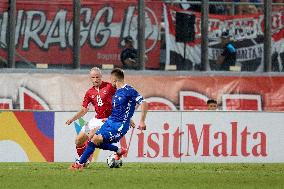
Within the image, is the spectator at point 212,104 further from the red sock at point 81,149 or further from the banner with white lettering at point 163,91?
the red sock at point 81,149

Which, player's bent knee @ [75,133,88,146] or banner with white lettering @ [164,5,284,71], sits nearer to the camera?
player's bent knee @ [75,133,88,146]

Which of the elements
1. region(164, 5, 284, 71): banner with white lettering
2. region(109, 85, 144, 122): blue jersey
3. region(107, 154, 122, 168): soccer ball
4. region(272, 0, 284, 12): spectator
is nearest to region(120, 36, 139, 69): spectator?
region(164, 5, 284, 71): banner with white lettering

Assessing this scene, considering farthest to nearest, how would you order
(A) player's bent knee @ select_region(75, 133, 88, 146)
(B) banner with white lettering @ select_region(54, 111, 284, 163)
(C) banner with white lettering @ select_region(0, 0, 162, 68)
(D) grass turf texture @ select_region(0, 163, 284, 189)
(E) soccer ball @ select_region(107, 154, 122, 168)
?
(C) banner with white lettering @ select_region(0, 0, 162, 68)
(B) banner with white lettering @ select_region(54, 111, 284, 163)
(A) player's bent knee @ select_region(75, 133, 88, 146)
(E) soccer ball @ select_region(107, 154, 122, 168)
(D) grass turf texture @ select_region(0, 163, 284, 189)

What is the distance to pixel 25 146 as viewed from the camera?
23.2m

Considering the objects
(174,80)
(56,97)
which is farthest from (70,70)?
(174,80)

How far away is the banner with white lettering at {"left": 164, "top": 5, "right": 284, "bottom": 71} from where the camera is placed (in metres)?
27.5

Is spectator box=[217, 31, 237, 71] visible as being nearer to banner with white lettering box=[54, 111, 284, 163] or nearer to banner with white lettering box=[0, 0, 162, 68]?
banner with white lettering box=[0, 0, 162, 68]

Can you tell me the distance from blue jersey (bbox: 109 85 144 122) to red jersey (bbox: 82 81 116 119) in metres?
0.91

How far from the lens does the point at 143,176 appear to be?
60.6 ft

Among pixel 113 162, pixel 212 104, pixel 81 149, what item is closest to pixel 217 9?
pixel 212 104

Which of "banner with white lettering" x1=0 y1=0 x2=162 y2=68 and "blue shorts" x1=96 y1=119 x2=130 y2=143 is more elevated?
"banner with white lettering" x1=0 y1=0 x2=162 y2=68

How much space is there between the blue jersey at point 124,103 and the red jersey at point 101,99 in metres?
0.91

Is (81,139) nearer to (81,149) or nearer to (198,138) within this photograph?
(81,149)

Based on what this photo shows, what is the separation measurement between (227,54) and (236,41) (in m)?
0.39
